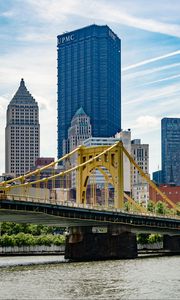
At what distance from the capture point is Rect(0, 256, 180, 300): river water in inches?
2522

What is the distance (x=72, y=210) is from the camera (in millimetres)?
113438

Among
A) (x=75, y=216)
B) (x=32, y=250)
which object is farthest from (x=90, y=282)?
(x=32, y=250)

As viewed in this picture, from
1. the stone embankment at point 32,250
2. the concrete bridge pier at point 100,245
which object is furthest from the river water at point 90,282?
the stone embankment at point 32,250

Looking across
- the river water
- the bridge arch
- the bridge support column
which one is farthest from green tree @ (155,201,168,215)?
the river water

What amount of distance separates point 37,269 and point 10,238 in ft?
211

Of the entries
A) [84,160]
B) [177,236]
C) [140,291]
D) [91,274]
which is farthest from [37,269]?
[177,236]

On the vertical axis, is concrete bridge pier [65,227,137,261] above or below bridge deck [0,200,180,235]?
below

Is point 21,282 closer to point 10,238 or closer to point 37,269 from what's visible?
point 37,269

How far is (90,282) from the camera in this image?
74.5m

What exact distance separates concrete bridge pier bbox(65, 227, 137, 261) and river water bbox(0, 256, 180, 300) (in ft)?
66.2

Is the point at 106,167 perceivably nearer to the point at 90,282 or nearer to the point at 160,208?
the point at 160,208

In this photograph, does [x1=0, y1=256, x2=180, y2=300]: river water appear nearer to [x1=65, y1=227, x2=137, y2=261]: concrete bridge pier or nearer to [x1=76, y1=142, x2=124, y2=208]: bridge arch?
[x1=65, y1=227, x2=137, y2=261]: concrete bridge pier

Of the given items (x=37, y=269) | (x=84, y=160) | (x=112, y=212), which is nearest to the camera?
(x=37, y=269)

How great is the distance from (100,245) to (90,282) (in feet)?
154
